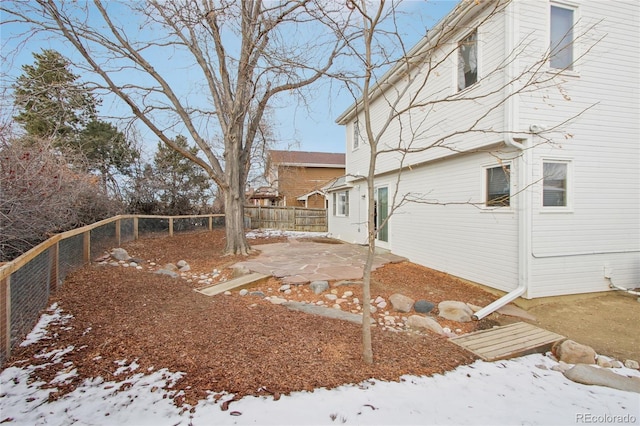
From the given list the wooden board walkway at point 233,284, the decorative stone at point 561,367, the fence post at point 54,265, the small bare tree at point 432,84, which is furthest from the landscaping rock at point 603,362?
the fence post at point 54,265

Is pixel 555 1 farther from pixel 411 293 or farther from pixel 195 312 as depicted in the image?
pixel 195 312

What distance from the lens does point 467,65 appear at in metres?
5.91

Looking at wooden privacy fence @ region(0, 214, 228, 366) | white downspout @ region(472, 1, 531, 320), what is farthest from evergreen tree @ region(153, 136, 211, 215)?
white downspout @ region(472, 1, 531, 320)

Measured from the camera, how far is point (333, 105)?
556cm

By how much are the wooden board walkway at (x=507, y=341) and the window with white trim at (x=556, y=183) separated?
2265mm

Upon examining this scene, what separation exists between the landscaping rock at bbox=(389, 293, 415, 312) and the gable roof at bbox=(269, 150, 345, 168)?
17435mm

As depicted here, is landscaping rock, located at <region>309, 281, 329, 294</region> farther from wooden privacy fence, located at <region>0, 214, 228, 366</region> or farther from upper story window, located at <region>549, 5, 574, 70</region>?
upper story window, located at <region>549, 5, 574, 70</region>

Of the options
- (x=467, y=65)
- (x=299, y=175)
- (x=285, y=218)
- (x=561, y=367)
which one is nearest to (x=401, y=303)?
(x=561, y=367)

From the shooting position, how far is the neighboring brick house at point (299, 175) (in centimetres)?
2152

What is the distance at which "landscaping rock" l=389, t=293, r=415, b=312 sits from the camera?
171 inches

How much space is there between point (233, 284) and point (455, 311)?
11.8ft

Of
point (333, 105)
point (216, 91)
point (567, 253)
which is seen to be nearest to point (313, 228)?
point (216, 91)

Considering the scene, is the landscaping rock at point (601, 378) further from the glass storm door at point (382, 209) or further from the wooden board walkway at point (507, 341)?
the glass storm door at point (382, 209)

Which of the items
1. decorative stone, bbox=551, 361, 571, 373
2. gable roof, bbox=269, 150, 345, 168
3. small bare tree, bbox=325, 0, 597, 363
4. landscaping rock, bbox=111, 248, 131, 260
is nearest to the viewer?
small bare tree, bbox=325, 0, 597, 363
